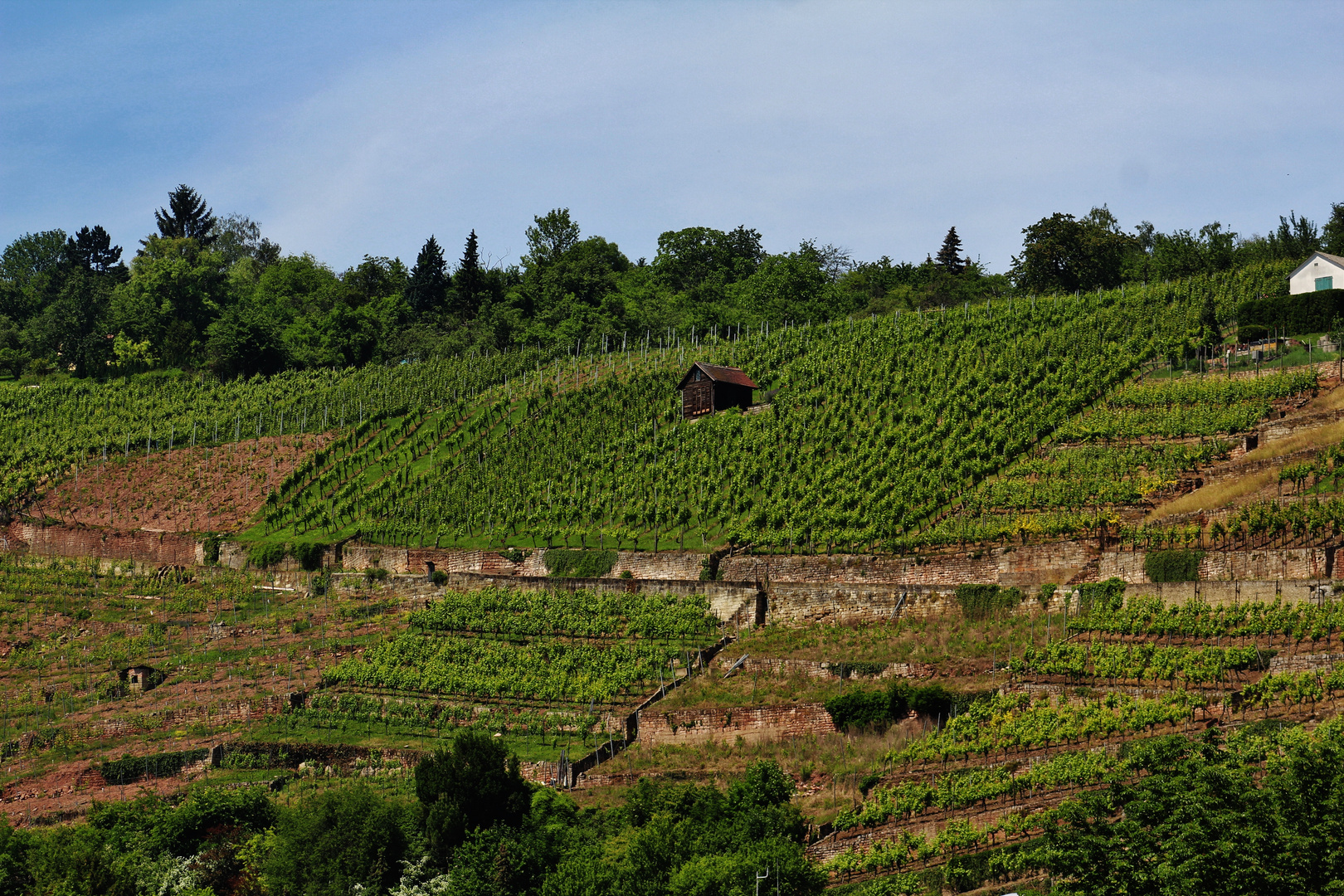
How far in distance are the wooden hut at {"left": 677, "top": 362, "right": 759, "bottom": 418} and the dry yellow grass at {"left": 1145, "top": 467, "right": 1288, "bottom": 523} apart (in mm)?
19079

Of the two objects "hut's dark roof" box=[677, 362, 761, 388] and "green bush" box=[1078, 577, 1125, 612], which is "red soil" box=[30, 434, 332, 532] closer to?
"hut's dark roof" box=[677, 362, 761, 388]

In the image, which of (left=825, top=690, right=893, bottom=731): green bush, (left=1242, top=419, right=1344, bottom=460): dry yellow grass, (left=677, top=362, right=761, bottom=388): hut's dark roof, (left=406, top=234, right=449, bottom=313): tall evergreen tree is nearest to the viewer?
(left=825, top=690, right=893, bottom=731): green bush

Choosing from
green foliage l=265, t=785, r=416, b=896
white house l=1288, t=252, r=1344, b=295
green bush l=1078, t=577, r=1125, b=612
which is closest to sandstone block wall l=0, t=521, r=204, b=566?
green foliage l=265, t=785, r=416, b=896

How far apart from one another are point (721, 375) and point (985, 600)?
1954 centimetres

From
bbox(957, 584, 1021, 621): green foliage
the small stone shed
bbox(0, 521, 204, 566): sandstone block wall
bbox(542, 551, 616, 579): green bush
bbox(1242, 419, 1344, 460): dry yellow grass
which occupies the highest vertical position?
bbox(1242, 419, 1344, 460): dry yellow grass

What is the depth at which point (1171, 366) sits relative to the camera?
46.2 metres

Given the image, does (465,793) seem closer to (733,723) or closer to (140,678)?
(733,723)

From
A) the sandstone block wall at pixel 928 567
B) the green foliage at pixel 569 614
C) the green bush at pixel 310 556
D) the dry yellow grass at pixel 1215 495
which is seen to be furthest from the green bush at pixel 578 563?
the dry yellow grass at pixel 1215 495

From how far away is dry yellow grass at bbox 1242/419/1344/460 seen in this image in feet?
120

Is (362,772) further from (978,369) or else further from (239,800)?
(978,369)

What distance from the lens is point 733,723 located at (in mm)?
31766

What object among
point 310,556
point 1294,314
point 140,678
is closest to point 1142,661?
point 1294,314

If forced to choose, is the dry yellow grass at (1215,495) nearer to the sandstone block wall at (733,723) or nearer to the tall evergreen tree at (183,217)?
the sandstone block wall at (733,723)

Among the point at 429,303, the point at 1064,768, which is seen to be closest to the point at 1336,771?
the point at 1064,768
